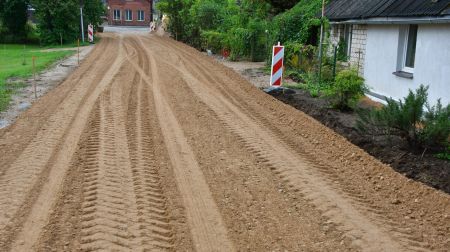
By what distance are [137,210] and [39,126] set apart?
→ 502 centimetres

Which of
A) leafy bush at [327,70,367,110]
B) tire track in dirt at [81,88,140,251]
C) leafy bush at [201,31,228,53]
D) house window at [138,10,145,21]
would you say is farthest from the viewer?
house window at [138,10,145,21]

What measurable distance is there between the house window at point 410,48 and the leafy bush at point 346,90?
6.16ft

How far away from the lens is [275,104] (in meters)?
12.9

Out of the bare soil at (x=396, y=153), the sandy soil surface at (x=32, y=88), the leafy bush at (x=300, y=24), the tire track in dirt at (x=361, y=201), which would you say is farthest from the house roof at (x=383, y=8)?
the sandy soil surface at (x=32, y=88)

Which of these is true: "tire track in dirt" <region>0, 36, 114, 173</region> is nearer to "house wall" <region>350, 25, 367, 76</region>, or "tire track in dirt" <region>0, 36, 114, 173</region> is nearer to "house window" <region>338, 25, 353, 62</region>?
"house wall" <region>350, 25, 367, 76</region>

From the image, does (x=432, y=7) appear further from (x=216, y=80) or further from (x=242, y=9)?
(x=242, y=9)

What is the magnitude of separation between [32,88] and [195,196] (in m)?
11.1

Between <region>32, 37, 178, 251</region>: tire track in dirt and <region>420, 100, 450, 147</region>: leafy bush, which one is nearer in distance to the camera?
<region>32, 37, 178, 251</region>: tire track in dirt

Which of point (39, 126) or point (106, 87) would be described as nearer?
point (39, 126)

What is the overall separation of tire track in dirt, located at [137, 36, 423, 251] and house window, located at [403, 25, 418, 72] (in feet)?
17.0

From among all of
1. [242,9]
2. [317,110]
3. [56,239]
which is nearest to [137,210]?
[56,239]

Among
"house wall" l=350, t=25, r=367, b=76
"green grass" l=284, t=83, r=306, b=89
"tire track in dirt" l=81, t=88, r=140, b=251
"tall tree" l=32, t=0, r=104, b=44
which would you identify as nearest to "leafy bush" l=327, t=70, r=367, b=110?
"green grass" l=284, t=83, r=306, b=89

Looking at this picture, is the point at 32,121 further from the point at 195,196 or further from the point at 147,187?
the point at 195,196

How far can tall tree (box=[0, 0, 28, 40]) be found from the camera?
140ft
